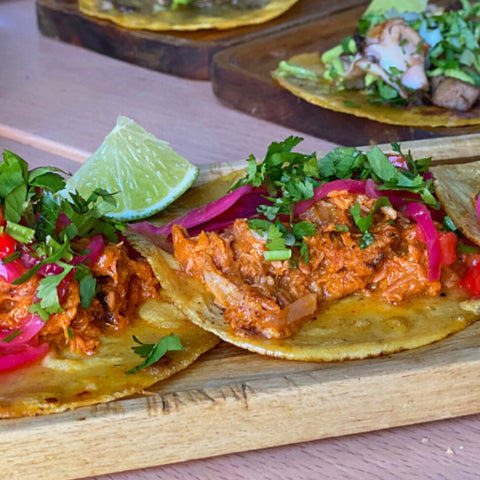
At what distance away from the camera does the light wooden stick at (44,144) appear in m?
4.29

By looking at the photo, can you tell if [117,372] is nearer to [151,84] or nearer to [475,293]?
[475,293]

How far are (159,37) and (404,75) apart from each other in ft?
5.52

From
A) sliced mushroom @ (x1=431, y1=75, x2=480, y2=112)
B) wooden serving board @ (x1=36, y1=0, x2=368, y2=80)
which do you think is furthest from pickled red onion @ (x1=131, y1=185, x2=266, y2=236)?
wooden serving board @ (x1=36, y1=0, x2=368, y2=80)

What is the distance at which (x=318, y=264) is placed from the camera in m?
2.58

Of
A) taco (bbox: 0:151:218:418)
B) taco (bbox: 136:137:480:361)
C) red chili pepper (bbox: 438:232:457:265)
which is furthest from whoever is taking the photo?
red chili pepper (bbox: 438:232:457:265)

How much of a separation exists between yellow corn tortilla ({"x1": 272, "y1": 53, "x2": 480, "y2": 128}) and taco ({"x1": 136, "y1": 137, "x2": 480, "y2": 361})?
1435mm

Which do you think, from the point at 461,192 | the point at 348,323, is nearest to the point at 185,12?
the point at 461,192

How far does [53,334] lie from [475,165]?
1806mm

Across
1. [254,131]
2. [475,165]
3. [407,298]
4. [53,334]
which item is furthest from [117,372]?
[254,131]

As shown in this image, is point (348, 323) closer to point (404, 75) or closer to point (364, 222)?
point (364, 222)

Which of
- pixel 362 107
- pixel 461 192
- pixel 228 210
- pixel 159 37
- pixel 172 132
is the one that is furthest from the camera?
pixel 159 37

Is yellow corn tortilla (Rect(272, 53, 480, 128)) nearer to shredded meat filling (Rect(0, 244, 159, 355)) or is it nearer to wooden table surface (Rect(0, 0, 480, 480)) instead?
wooden table surface (Rect(0, 0, 480, 480))

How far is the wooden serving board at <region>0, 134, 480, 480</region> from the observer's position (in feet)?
6.73

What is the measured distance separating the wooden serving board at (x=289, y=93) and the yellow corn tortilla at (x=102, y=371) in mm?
2039
